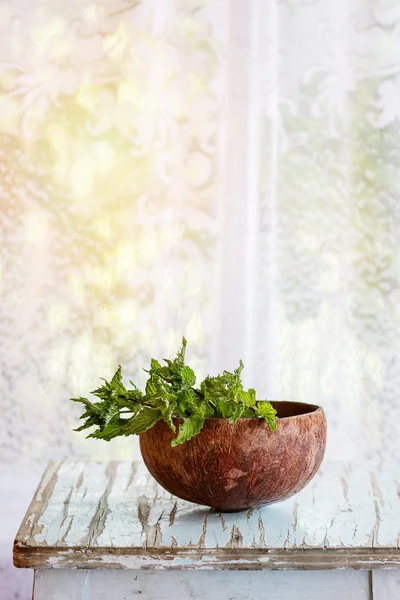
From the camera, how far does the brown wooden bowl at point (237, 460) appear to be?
85 centimetres

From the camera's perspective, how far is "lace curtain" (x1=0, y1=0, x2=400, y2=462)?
165 centimetres

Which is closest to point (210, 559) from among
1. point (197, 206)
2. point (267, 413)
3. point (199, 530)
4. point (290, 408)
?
point (199, 530)

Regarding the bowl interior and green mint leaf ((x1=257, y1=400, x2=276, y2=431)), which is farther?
the bowl interior

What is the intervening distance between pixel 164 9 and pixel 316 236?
1.97 feet

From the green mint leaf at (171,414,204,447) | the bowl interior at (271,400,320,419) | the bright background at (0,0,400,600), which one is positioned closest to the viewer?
the green mint leaf at (171,414,204,447)

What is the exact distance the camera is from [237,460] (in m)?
0.85

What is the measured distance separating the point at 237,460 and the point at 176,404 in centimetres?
9

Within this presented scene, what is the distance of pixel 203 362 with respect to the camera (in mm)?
1657

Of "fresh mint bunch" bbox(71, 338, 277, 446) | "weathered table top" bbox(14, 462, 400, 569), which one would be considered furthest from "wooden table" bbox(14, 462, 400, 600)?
"fresh mint bunch" bbox(71, 338, 277, 446)

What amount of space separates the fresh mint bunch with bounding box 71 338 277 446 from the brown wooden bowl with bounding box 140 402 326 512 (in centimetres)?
2

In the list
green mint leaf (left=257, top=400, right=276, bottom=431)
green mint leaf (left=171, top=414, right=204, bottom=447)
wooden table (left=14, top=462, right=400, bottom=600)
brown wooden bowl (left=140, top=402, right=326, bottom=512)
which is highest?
green mint leaf (left=257, top=400, right=276, bottom=431)

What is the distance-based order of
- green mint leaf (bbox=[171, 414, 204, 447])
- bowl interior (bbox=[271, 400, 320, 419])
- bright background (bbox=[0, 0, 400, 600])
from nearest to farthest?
green mint leaf (bbox=[171, 414, 204, 447]) < bowl interior (bbox=[271, 400, 320, 419]) < bright background (bbox=[0, 0, 400, 600])

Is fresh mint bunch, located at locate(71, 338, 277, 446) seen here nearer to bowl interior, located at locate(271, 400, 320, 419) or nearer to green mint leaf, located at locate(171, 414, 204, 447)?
green mint leaf, located at locate(171, 414, 204, 447)

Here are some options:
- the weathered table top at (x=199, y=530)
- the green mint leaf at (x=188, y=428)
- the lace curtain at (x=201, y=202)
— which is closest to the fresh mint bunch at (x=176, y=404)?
the green mint leaf at (x=188, y=428)
